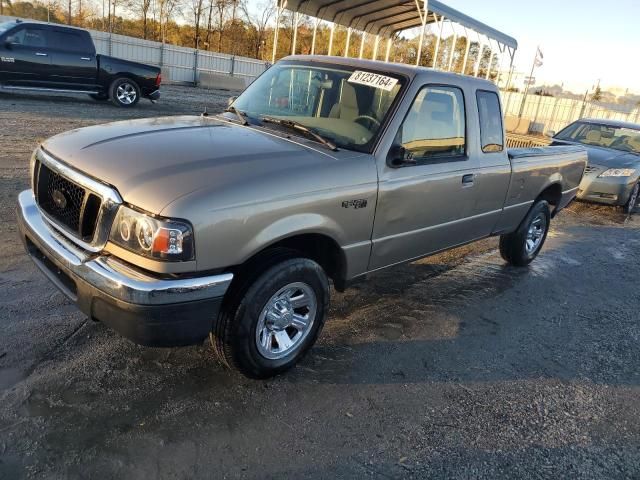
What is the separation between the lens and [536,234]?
6.06 m

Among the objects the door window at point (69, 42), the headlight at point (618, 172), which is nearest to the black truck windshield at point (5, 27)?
the door window at point (69, 42)

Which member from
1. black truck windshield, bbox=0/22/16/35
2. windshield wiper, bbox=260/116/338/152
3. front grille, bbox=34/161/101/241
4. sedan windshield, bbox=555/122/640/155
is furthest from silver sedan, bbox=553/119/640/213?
black truck windshield, bbox=0/22/16/35

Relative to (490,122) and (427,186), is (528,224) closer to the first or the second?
(490,122)

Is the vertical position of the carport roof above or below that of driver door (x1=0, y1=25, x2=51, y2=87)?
above

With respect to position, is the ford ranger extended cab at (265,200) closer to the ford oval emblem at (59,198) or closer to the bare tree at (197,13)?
the ford oval emblem at (59,198)

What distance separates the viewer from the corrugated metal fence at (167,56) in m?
24.9

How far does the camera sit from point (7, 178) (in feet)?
21.0

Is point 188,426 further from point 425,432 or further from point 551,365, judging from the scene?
point 551,365

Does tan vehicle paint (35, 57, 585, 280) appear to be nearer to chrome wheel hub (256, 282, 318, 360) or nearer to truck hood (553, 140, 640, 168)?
chrome wheel hub (256, 282, 318, 360)

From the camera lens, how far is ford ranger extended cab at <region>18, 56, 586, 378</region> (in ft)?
8.22

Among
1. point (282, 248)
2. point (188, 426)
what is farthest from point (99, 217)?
→ point (188, 426)

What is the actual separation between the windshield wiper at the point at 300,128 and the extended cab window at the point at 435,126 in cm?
52

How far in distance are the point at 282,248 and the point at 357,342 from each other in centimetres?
113

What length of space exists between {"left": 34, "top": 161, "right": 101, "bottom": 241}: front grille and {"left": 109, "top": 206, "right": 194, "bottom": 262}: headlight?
0.27m
